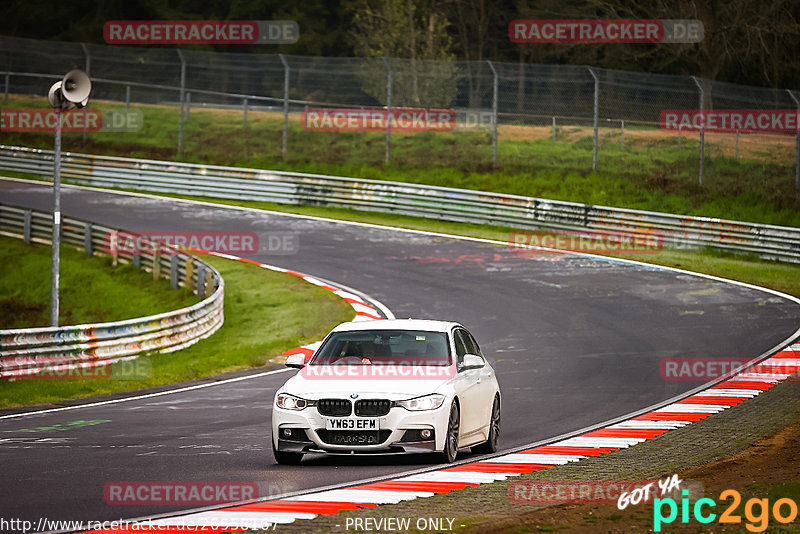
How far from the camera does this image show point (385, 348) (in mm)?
11992

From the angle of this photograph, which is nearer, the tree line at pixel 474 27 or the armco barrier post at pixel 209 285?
the armco barrier post at pixel 209 285

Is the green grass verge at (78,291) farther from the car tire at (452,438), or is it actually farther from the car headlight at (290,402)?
the car tire at (452,438)

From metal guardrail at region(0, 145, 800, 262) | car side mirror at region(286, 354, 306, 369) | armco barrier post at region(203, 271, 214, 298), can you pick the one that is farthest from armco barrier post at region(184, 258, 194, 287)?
car side mirror at region(286, 354, 306, 369)

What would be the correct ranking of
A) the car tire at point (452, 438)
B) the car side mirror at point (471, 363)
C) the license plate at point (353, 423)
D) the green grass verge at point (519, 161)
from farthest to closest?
the green grass verge at point (519, 161) → the car side mirror at point (471, 363) → the car tire at point (452, 438) → the license plate at point (353, 423)

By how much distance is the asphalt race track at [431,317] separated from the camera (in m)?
10.6

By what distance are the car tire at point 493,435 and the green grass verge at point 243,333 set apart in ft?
23.4

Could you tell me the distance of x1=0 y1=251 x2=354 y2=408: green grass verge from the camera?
17.8 meters

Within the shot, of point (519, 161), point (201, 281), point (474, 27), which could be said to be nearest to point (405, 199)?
point (519, 161)

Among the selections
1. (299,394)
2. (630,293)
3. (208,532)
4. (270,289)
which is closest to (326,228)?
(270,289)

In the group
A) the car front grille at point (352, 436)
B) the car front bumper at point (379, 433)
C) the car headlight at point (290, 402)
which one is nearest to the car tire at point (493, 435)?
the car front bumper at point (379, 433)

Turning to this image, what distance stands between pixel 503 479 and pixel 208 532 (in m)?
3.32

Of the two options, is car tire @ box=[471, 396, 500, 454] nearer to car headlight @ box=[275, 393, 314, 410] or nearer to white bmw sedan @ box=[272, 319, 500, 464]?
white bmw sedan @ box=[272, 319, 500, 464]

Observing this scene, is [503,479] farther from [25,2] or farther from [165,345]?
[25,2]

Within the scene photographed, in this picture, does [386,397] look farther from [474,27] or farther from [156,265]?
[474,27]
